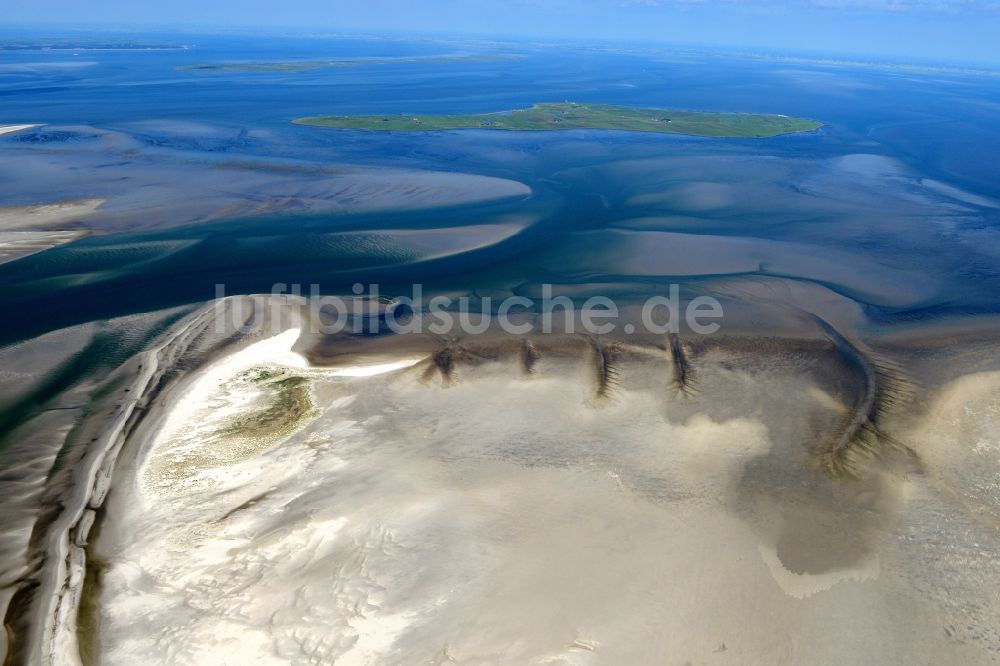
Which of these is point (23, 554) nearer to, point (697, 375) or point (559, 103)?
point (697, 375)

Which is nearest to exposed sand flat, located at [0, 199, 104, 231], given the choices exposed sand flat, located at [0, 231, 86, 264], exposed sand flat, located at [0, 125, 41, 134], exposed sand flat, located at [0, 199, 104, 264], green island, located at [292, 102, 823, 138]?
exposed sand flat, located at [0, 199, 104, 264]

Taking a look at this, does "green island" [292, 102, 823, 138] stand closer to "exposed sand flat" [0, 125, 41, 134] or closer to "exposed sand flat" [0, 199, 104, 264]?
"exposed sand flat" [0, 125, 41, 134]

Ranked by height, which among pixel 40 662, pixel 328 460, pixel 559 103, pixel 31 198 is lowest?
pixel 40 662

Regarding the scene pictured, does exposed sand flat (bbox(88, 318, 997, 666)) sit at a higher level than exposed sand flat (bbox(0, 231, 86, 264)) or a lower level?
lower

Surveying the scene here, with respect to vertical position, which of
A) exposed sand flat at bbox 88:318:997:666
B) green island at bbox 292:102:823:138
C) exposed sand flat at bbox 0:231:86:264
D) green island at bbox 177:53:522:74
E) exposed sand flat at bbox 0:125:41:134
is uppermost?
green island at bbox 177:53:522:74

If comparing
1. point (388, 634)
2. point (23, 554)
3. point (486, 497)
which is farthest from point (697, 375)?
point (23, 554)

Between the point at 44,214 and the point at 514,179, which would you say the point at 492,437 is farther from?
the point at 44,214

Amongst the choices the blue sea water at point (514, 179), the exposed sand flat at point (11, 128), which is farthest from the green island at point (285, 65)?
the exposed sand flat at point (11, 128)

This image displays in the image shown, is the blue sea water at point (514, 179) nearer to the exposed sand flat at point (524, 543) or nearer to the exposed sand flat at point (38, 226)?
the exposed sand flat at point (38, 226)
